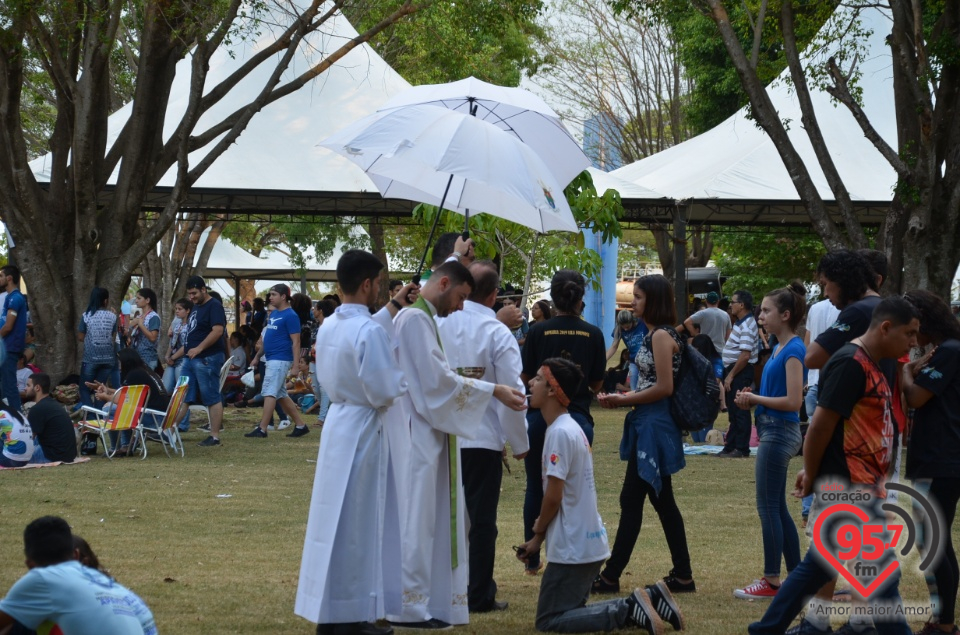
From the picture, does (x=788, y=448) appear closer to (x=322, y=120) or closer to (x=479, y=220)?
(x=479, y=220)

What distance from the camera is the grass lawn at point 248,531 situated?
18.8 ft

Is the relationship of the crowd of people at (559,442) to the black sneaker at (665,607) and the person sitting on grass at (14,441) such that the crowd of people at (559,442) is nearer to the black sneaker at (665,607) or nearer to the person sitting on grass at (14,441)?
the black sneaker at (665,607)

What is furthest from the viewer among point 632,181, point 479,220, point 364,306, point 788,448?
point 632,181

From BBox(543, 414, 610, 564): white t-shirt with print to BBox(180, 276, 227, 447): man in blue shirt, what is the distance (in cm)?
827

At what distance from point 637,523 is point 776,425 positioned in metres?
0.92

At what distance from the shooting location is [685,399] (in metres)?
6.09

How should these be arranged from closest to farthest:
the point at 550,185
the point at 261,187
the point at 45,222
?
1. the point at 550,185
2. the point at 45,222
3. the point at 261,187

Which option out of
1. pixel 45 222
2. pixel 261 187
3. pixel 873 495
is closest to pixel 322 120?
pixel 261 187

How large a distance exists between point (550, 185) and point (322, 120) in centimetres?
1418

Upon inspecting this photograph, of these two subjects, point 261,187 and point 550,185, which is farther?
point 261,187

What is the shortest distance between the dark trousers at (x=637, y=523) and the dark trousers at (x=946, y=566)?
1.37m

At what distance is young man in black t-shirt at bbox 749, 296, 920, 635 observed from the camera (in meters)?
4.51

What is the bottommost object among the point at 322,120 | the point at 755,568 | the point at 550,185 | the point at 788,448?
the point at 755,568

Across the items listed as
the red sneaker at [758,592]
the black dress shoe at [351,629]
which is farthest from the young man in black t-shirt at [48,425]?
the red sneaker at [758,592]
